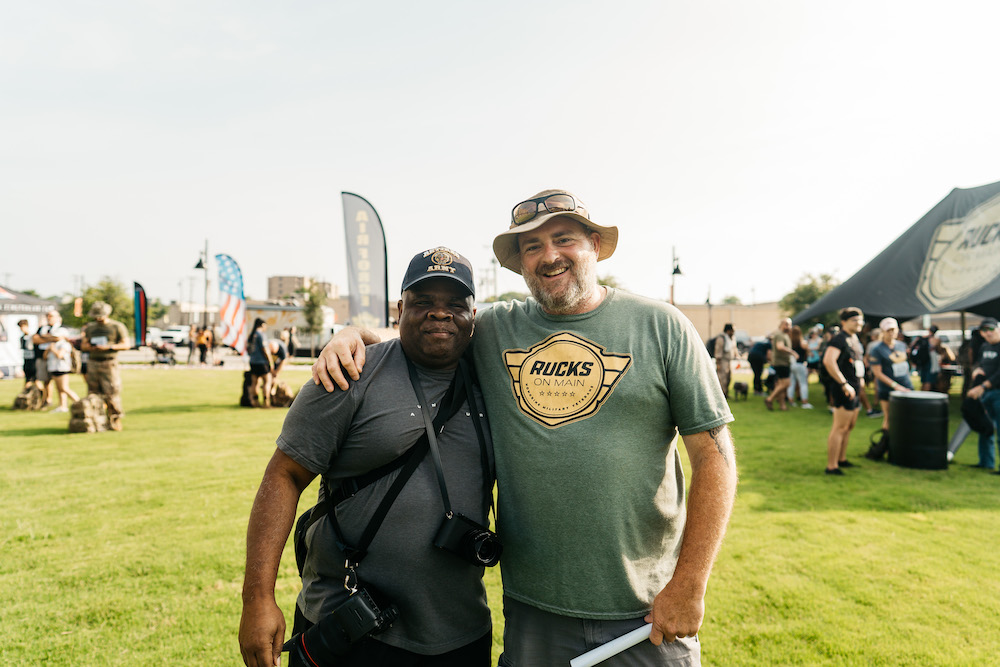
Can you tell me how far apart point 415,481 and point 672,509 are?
37.3 inches

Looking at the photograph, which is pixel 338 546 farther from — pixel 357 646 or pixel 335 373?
pixel 335 373

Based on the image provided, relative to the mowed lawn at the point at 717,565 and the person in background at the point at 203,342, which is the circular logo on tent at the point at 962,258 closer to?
the mowed lawn at the point at 717,565

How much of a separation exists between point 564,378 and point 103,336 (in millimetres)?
10163

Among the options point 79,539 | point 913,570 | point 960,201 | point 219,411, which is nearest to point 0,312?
point 219,411

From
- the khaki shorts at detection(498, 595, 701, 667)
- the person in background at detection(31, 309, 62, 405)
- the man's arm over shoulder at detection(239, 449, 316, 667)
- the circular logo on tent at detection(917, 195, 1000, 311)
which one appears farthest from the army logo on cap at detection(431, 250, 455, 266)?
the circular logo on tent at detection(917, 195, 1000, 311)

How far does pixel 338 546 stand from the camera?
81.0 inches

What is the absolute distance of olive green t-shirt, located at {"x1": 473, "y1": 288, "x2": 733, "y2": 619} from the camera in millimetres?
1916

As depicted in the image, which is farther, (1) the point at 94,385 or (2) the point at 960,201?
(2) the point at 960,201

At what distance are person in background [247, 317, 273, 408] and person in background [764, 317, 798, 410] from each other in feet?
39.0

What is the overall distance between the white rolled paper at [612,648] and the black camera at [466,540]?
43cm

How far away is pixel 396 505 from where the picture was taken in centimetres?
200

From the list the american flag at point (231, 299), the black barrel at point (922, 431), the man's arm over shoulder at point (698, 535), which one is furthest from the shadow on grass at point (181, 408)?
the black barrel at point (922, 431)

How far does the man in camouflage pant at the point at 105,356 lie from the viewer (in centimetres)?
938

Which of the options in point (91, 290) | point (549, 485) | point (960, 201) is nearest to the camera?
point (549, 485)
